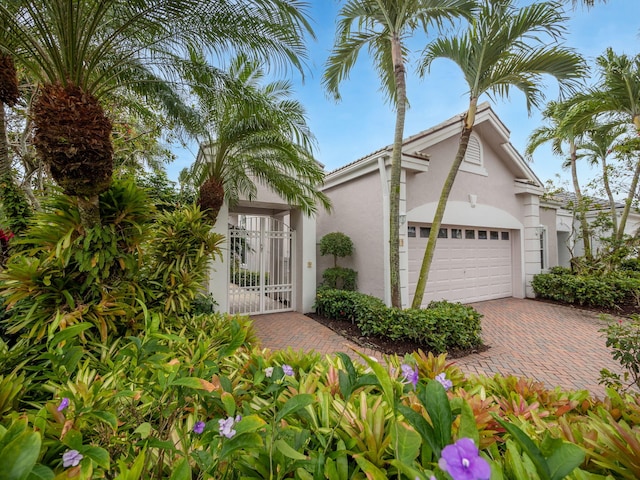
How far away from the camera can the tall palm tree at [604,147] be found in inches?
426

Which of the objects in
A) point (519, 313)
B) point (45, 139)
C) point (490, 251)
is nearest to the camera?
point (45, 139)

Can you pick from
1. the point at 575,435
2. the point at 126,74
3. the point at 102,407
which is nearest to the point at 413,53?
the point at 126,74

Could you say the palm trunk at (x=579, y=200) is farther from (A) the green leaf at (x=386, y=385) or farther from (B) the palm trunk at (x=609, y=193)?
(A) the green leaf at (x=386, y=385)

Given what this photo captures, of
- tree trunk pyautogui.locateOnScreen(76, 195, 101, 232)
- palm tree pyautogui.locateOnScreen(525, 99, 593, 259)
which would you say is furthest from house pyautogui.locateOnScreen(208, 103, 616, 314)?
tree trunk pyautogui.locateOnScreen(76, 195, 101, 232)

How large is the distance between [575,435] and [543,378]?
4134 mm

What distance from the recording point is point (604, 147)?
1211 cm

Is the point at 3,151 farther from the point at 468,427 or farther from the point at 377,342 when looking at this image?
→ the point at 377,342

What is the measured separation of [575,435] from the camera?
58.6 inches

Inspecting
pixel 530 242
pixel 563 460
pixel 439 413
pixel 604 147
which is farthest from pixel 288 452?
pixel 604 147

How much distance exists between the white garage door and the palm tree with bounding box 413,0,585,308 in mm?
2354

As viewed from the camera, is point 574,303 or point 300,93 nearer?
point 300,93

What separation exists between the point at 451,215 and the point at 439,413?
9.49m

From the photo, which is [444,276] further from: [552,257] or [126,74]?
[126,74]

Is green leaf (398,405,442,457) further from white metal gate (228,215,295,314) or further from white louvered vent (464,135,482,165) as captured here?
white louvered vent (464,135,482,165)
